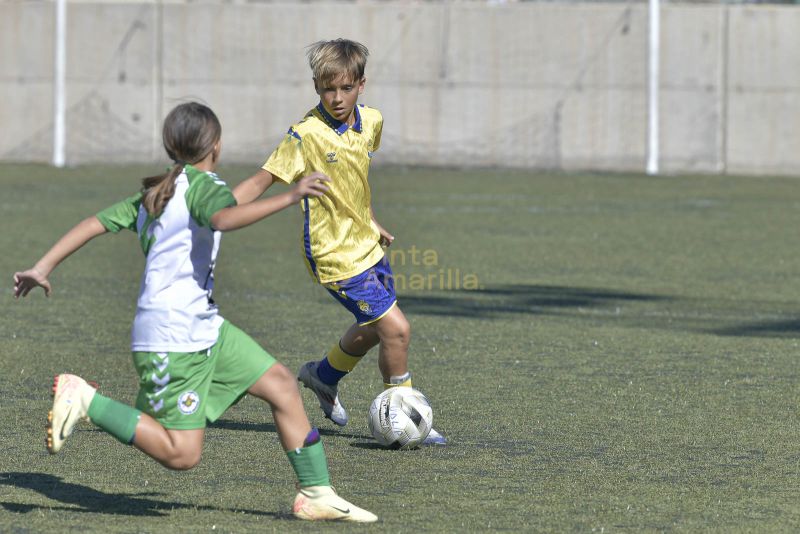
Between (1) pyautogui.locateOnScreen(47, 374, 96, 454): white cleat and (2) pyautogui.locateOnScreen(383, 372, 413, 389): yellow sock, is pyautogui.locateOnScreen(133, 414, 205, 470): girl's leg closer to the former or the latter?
(1) pyautogui.locateOnScreen(47, 374, 96, 454): white cleat

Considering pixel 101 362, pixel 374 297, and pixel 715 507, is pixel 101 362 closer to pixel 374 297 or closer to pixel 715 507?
pixel 374 297

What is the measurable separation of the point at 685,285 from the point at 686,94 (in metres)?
16.2

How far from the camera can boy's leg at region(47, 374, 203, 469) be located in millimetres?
5059

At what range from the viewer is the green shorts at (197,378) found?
16.7 feet

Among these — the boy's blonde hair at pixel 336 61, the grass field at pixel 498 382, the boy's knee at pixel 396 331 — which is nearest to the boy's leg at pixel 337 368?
the grass field at pixel 498 382

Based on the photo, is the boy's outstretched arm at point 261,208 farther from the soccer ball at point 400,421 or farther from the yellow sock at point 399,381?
the yellow sock at point 399,381

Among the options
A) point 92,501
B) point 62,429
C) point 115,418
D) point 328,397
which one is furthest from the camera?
point 328,397

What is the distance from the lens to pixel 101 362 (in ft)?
28.3

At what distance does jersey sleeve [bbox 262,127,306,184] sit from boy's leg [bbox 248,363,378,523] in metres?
1.45

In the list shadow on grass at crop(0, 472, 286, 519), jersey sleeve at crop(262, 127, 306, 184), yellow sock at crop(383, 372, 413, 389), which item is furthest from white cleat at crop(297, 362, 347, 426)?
shadow on grass at crop(0, 472, 286, 519)

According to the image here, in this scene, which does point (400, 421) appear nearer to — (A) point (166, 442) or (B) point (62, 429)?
(A) point (166, 442)

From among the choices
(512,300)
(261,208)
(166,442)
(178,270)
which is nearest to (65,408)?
(166,442)

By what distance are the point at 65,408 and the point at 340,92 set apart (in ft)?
6.79

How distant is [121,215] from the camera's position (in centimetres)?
516
